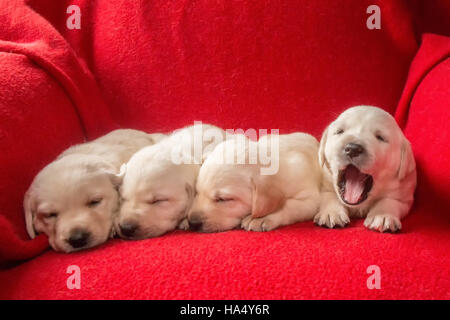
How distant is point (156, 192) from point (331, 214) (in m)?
0.82

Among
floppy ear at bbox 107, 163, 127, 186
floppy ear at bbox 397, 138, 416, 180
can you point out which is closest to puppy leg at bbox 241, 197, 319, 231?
floppy ear at bbox 397, 138, 416, 180

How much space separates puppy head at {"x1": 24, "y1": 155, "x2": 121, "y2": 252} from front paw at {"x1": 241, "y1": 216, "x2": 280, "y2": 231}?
A: 2.08 feet

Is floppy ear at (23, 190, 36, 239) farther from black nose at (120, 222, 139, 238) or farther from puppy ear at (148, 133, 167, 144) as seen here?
puppy ear at (148, 133, 167, 144)

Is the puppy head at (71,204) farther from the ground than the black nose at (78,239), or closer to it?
farther from the ground

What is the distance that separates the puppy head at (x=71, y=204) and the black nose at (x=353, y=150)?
114 centimetres

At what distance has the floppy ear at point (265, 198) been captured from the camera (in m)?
1.98

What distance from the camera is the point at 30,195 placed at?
1880 mm

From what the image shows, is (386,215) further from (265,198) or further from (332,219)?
(265,198)

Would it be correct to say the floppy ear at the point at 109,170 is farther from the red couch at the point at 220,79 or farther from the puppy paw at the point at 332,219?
the puppy paw at the point at 332,219

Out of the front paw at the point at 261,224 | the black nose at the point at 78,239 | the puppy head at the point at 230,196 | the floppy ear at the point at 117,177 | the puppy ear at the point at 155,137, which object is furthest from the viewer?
the puppy ear at the point at 155,137

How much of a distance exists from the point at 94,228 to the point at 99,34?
1.42 meters

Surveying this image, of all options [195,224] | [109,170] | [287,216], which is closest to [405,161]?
[287,216]

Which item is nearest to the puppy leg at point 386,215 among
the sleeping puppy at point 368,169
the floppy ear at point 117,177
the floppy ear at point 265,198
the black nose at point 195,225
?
the sleeping puppy at point 368,169

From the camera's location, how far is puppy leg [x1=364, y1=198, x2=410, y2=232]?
1.81m
